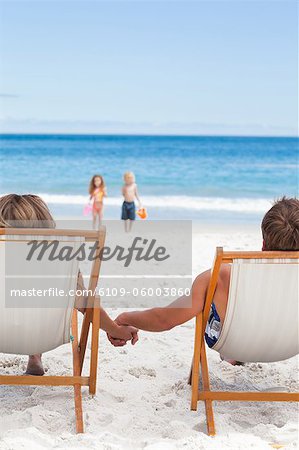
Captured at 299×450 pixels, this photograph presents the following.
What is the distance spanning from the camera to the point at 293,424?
294cm

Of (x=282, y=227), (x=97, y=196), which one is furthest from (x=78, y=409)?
(x=97, y=196)

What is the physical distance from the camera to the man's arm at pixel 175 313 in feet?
9.58

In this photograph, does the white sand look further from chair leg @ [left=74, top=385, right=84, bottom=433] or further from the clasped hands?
the clasped hands

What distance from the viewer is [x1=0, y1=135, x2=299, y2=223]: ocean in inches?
629

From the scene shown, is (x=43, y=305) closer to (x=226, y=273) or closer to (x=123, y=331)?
(x=123, y=331)

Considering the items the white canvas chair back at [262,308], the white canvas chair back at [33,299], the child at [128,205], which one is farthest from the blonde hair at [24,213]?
the child at [128,205]

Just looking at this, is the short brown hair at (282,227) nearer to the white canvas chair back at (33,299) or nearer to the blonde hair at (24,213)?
the white canvas chair back at (33,299)

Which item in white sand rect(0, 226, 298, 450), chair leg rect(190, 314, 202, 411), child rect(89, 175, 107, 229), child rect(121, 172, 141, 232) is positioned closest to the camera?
white sand rect(0, 226, 298, 450)

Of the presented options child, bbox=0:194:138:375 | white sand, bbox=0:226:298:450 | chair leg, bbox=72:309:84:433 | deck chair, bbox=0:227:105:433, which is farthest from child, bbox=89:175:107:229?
deck chair, bbox=0:227:105:433

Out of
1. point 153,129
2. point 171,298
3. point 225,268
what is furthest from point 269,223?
point 153,129

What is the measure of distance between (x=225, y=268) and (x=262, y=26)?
1618 inches

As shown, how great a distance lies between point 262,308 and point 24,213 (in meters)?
1.05

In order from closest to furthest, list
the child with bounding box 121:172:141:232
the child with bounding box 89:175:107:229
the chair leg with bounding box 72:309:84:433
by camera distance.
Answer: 1. the chair leg with bounding box 72:309:84:433
2. the child with bounding box 121:172:141:232
3. the child with bounding box 89:175:107:229

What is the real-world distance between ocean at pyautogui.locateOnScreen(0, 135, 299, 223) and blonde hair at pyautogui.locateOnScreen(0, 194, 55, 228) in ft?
15.6
